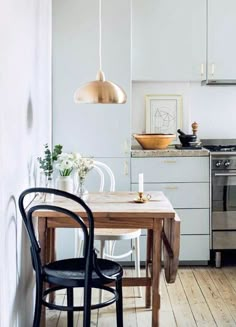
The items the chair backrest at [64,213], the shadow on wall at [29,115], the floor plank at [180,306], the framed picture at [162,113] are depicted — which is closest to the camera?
the chair backrest at [64,213]

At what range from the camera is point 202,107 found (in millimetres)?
4914

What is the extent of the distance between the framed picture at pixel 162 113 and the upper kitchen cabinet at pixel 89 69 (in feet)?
1.93

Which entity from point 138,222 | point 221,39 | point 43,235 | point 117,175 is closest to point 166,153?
point 117,175

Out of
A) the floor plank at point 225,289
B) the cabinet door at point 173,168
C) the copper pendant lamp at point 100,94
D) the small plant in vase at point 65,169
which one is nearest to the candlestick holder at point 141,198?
the small plant in vase at point 65,169

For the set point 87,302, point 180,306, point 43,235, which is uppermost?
point 43,235

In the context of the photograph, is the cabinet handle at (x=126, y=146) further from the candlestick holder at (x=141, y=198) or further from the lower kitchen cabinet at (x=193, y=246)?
the candlestick holder at (x=141, y=198)

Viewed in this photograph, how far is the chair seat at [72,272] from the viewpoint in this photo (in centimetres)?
246

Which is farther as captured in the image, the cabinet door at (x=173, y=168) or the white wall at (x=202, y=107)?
the white wall at (x=202, y=107)

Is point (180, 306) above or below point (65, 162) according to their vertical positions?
below

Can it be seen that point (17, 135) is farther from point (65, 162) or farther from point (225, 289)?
point (225, 289)

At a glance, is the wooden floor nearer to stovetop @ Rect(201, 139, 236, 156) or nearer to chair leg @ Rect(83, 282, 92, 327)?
chair leg @ Rect(83, 282, 92, 327)

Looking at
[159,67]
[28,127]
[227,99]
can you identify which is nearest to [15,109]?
[28,127]

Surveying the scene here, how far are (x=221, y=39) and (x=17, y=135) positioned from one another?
100 inches

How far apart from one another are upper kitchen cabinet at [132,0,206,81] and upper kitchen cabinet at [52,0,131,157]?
9.0 inches
